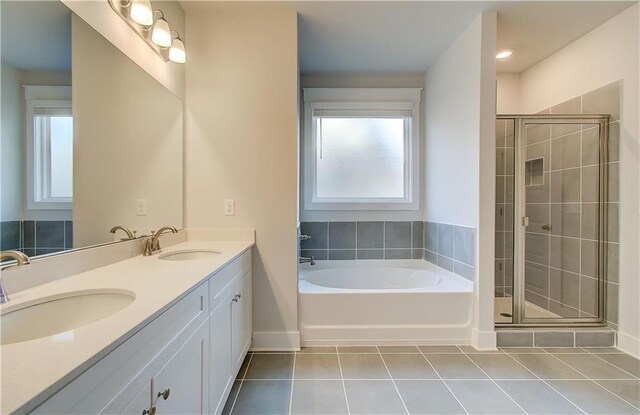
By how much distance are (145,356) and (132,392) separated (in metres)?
0.08

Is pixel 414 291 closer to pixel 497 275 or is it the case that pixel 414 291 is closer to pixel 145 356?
pixel 497 275

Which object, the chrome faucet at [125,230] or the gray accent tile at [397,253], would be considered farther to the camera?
the gray accent tile at [397,253]

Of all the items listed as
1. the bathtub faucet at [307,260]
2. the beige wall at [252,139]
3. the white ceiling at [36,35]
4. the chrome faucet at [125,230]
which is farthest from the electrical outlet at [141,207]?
the bathtub faucet at [307,260]

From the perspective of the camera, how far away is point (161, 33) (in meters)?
1.68

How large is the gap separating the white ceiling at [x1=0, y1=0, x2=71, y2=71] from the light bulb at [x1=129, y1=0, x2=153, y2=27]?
1.33 feet

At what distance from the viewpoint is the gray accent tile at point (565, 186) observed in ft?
7.86

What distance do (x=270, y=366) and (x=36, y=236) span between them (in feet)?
4.81

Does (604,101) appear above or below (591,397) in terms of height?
above

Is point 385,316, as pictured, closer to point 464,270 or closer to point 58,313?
point 464,270

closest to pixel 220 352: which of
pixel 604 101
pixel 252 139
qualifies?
pixel 252 139

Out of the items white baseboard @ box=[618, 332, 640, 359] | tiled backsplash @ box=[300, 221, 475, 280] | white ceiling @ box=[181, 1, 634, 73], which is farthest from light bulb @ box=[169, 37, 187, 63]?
white baseboard @ box=[618, 332, 640, 359]

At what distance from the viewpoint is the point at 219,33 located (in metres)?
2.06

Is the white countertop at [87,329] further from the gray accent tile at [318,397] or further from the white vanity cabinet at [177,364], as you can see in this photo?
the gray accent tile at [318,397]

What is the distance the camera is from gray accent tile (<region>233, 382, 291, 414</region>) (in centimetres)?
147
